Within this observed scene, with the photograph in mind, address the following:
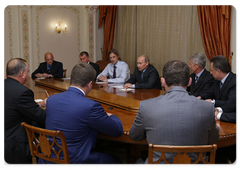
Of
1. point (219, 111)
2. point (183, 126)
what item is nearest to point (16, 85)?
point (183, 126)

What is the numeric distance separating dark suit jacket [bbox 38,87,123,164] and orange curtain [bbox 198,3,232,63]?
→ 158 inches

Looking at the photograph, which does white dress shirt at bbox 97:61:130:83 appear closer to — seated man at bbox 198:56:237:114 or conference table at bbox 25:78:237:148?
conference table at bbox 25:78:237:148

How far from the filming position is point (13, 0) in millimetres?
7328

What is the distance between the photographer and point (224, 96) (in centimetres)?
297

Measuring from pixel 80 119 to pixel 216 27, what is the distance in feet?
14.3

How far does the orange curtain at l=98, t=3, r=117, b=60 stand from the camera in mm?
8312

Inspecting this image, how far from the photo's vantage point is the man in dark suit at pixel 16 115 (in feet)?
7.60

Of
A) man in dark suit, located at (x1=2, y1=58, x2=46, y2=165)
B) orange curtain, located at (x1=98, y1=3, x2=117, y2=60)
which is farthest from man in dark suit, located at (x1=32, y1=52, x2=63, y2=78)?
man in dark suit, located at (x1=2, y1=58, x2=46, y2=165)

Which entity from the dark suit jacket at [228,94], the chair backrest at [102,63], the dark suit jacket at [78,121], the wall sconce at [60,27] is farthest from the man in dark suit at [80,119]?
the wall sconce at [60,27]

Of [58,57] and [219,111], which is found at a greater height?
[58,57]

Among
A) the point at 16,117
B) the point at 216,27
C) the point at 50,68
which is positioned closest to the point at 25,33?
the point at 50,68

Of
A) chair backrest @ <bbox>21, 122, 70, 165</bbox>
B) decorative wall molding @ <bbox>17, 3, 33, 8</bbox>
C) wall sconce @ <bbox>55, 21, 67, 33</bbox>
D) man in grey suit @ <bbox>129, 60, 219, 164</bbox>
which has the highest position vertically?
decorative wall molding @ <bbox>17, 3, 33, 8</bbox>

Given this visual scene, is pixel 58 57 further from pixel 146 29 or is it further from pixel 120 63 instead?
pixel 120 63

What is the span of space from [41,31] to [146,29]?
3.06 meters
